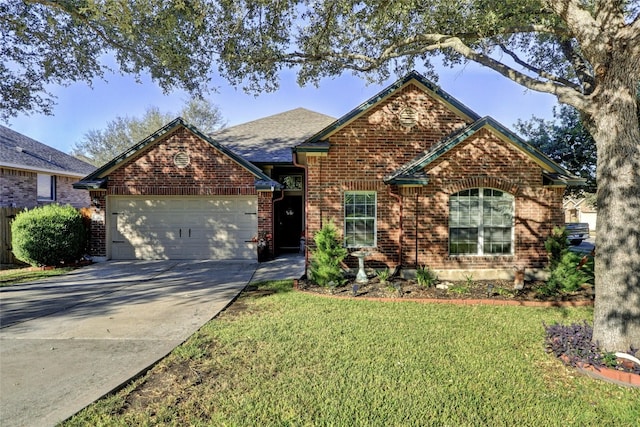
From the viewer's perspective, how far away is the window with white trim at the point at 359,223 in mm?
9773

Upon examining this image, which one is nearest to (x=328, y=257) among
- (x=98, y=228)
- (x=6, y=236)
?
(x=98, y=228)

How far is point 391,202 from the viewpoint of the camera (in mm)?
9719

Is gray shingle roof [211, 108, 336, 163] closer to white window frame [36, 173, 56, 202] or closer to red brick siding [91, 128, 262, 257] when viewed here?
red brick siding [91, 128, 262, 257]

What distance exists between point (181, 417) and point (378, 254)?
7090 millimetres

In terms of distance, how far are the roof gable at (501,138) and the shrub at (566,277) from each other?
2.27m

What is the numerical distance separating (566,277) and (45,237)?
14952mm

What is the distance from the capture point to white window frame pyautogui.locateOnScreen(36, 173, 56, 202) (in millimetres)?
17438

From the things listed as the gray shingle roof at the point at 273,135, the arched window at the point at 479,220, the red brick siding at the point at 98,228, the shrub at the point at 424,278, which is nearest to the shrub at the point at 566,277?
the arched window at the point at 479,220

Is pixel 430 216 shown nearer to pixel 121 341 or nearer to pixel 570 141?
pixel 121 341

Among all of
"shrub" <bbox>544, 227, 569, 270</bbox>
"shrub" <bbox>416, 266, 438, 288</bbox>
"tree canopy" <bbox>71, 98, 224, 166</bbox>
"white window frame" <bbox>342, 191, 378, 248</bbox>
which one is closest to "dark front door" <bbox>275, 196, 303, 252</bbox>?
"white window frame" <bbox>342, 191, 378, 248</bbox>

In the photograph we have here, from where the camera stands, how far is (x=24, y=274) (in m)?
10.3

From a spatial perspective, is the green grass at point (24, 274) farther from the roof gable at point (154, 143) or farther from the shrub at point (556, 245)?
the shrub at point (556, 245)

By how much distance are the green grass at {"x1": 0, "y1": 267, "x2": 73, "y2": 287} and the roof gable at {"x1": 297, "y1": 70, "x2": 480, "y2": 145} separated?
337 inches

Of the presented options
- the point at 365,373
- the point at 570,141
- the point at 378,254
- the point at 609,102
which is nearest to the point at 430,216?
the point at 378,254
